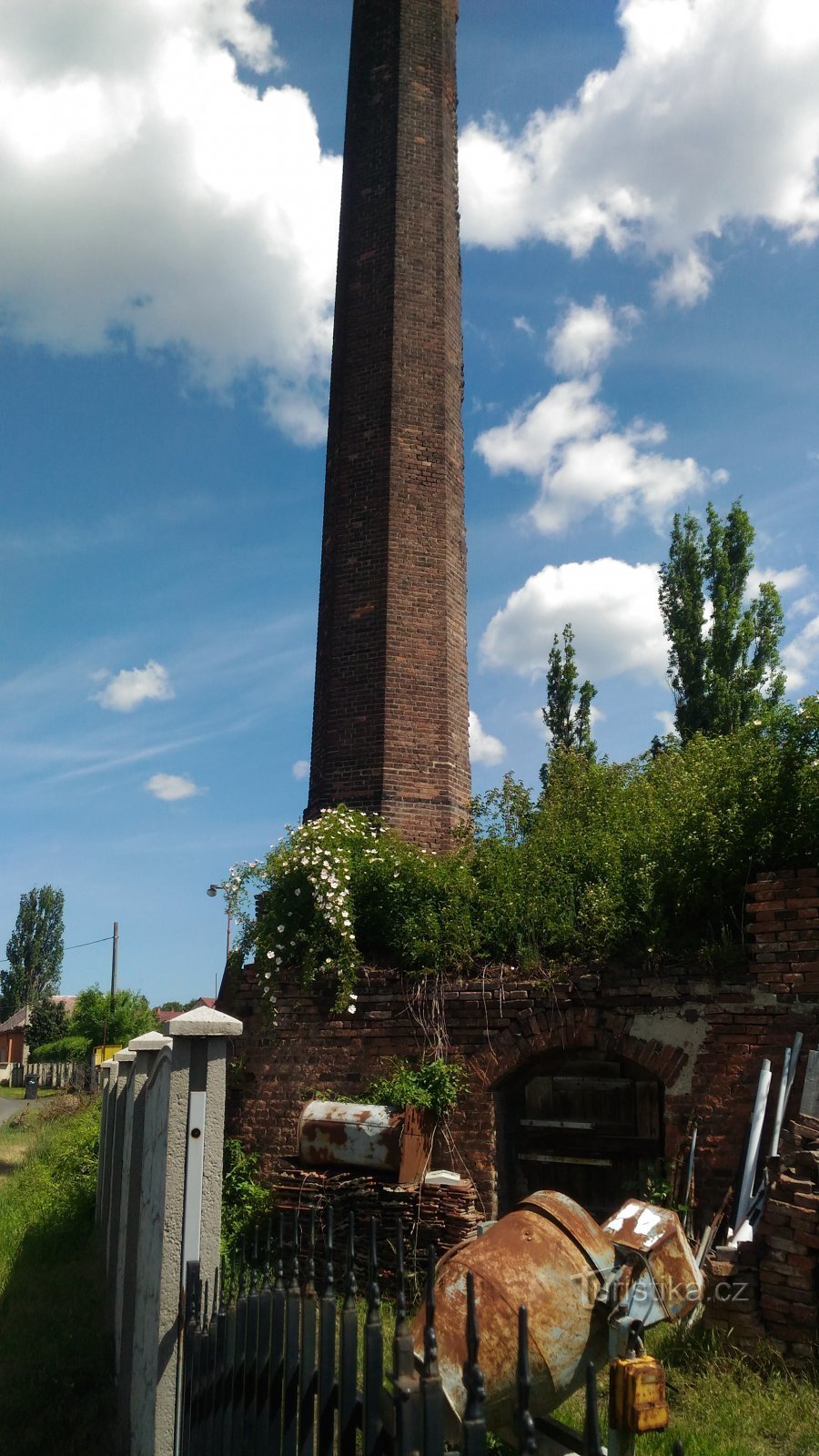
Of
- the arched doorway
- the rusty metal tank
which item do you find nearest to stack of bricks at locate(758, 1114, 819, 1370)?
the arched doorway

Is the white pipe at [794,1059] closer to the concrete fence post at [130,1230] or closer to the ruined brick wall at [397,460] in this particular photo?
the concrete fence post at [130,1230]

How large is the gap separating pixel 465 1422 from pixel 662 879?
736 cm

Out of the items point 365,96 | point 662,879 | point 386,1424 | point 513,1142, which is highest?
point 365,96

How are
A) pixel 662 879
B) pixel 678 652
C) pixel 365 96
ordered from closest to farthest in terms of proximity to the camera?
pixel 662 879, pixel 365 96, pixel 678 652

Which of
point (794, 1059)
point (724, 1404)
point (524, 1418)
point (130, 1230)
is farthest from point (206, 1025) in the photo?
point (794, 1059)

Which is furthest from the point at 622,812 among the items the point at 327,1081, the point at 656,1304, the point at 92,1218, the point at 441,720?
the point at 92,1218

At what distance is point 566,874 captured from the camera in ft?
32.0

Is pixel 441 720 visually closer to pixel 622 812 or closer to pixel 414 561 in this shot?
pixel 414 561

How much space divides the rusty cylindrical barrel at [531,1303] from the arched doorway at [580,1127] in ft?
12.5

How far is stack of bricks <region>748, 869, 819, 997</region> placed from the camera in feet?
25.5

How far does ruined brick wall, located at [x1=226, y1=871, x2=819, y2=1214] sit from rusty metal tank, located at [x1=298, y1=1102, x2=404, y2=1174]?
2.18 feet

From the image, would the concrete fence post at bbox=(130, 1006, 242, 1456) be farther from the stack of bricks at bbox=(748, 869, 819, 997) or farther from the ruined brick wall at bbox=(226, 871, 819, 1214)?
the stack of bricks at bbox=(748, 869, 819, 997)

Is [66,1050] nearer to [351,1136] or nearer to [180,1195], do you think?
[351,1136]

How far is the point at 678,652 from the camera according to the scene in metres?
20.7
